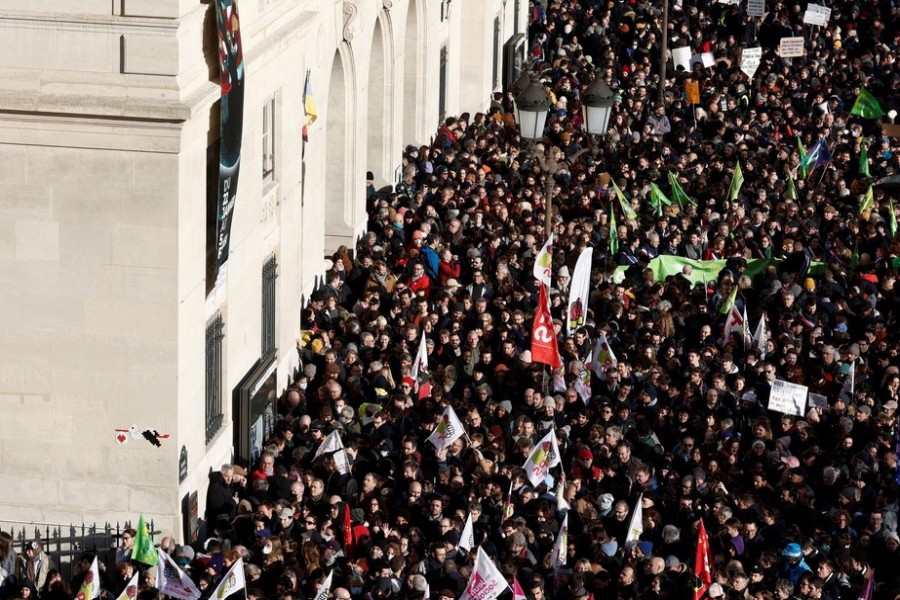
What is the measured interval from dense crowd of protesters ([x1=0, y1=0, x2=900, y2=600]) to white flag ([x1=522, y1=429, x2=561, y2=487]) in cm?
21

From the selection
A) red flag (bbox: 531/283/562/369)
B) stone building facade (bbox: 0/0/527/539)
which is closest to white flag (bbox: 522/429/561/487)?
red flag (bbox: 531/283/562/369)

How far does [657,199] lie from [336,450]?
38.9 feet

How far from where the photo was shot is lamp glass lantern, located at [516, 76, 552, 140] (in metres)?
23.3

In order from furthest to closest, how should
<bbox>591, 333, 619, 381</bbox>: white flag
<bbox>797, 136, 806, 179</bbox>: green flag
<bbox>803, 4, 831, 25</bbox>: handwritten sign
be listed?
<bbox>803, 4, 831, 25</bbox>: handwritten sign
<bbox>797, 136, 806, 179</bbox>: green flag
<bbox>591, 333, 619, 381</bbox>: white flag

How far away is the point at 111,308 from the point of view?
66.0 ft

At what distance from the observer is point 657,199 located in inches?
1251

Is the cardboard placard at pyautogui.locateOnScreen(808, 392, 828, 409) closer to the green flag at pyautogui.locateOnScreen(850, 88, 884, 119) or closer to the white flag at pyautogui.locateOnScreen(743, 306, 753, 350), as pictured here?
the white flag at pyautogui.locateOnScreen(743, 306, 753, 350)

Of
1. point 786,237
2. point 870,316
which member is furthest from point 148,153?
point 786,237

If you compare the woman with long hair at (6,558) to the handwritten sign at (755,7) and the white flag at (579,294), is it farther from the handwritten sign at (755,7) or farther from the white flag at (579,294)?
the handwritten sign at (755,7)

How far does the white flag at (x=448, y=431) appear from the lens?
70.6 feet

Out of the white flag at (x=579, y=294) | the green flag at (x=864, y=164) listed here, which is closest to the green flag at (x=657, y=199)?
the green flag at (x=864, y=164)

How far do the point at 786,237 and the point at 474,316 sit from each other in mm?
6316

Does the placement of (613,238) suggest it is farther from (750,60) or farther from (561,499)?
(750,60)

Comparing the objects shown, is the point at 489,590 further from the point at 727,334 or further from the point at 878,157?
the point at 878,157
